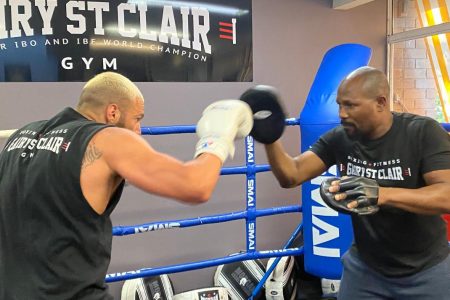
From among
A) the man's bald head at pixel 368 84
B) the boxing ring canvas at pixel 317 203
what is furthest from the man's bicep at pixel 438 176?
the boxing ring canvas at pixel 317 203

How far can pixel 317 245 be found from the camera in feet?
8.00

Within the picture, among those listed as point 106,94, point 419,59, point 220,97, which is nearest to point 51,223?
point 106,94

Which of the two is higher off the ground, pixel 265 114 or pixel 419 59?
pixel 419 59

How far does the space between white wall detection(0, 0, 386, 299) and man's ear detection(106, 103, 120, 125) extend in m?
1.55

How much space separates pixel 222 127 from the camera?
1164 mm

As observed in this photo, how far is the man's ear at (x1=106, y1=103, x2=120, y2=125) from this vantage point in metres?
1.25

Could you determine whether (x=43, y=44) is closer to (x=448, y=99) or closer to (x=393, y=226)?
(x=393, y=226)

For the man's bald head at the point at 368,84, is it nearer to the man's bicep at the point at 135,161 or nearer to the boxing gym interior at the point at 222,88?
the boxing gym interior at the point at 222,88

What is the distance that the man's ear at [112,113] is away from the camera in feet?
4.12

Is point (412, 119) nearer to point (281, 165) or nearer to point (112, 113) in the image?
point (281, 165)

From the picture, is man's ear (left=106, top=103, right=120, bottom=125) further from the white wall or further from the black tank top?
the white wall

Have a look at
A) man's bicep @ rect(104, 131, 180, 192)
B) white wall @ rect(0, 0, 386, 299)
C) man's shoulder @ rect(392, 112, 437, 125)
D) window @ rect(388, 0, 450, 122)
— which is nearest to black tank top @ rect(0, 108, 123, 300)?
man's bicep @ rect(104, 131, 180, 192)

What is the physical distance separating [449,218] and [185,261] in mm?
1711

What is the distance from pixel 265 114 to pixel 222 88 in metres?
1.48
